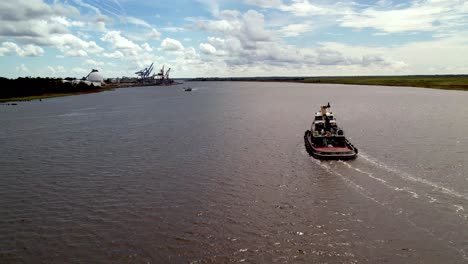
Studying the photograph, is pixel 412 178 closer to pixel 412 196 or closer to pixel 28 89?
pixel 412 196

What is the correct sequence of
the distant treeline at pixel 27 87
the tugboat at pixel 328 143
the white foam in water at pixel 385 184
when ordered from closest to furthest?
1. the white foam in water at pixel 385 184
2. the tugboat at pixel 328 143
3. the distant treeline at pixel 27 87

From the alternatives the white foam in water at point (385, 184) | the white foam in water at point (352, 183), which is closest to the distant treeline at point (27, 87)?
the white foam in water at point (352, 183)

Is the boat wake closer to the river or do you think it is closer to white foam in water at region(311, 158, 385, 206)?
white foam in water at region(311, 158, 385, 206)

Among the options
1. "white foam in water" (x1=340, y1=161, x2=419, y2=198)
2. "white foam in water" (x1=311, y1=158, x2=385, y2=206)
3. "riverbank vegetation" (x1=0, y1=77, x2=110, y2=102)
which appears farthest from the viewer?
"riverbank vegetation" (x1=0, y1=77, x2=110, y2=102)

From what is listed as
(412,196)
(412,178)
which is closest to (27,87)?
(412,178)

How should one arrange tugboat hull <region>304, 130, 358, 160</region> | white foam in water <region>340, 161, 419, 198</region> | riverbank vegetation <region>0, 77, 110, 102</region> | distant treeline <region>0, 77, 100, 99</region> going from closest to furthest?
white foam in water <region>340, 161, 419, 198</region> < tugboat hull <region>304, 130, 358, 160</region> < riverbank vegetation <region>0, 77, 110, 102</region> < distant treeline <region>0, 77, 100, 99</region>

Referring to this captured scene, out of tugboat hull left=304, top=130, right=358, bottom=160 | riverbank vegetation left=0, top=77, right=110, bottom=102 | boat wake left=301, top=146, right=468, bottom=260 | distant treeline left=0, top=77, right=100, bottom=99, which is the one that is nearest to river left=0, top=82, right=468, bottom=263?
boat wake left=301, top=146, right=468, bottom=260

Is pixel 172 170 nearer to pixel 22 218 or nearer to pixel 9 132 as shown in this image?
pixel 22 218

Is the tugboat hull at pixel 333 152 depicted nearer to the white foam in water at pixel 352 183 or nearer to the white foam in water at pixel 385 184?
the white foam in water at pixel 352 183
